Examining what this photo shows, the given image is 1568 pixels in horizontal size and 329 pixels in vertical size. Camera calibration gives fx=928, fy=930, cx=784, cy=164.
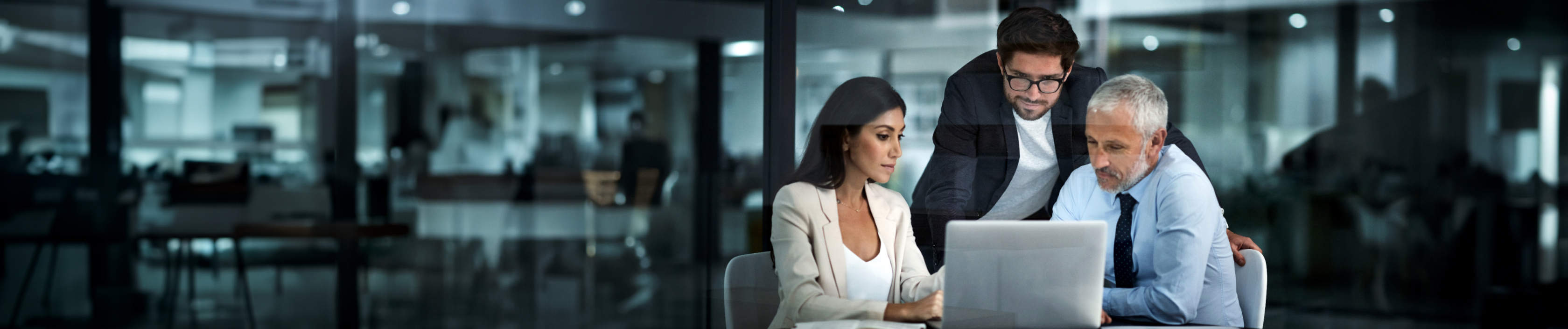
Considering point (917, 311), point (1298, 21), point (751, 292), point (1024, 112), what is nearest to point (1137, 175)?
point (1024, 112)

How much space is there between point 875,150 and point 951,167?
24cm

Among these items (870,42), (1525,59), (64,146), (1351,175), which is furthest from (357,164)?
(1525,59)

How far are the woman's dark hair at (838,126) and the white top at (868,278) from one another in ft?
0.63

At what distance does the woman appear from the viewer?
220cm

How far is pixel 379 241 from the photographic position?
5.90 meters

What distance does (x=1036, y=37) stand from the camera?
2.31 m

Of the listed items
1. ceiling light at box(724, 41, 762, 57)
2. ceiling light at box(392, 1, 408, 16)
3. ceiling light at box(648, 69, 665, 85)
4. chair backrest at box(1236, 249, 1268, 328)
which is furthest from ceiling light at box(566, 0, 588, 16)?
chair backrest at box(1236, 249, 1268, 328)

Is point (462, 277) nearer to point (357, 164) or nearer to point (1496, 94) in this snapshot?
point (357, 164)

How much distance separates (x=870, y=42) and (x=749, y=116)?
65 centimetres

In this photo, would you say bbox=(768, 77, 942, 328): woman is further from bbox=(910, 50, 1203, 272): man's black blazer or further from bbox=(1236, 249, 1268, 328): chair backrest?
bbox=(1236, 249, 1268, 328): chair backrest

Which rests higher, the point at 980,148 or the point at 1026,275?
the point at 980,148

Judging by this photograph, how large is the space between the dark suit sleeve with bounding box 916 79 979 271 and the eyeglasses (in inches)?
4.8

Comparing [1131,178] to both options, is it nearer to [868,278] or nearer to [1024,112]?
[1024,112]

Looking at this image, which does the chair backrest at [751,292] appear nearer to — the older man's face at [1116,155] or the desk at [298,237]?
the older man's face at [1116,155]
